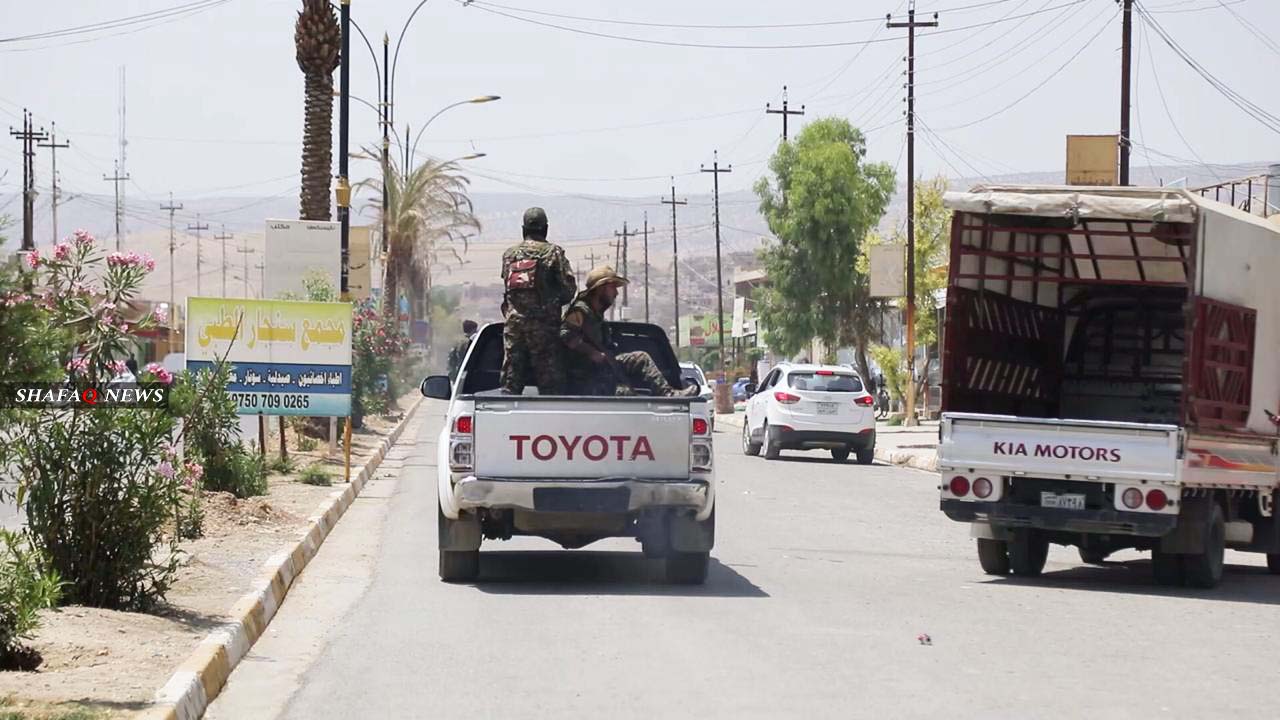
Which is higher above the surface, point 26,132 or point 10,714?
point 26,132

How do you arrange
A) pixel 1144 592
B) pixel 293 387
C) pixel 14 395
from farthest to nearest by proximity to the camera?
pixel 293 387 < pixel 1144 592 < pixel 14 395

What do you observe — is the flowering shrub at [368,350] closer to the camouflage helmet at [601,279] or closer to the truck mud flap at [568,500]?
the camouflage helmet at [601,279]

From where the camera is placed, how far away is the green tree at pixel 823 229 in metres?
60.3

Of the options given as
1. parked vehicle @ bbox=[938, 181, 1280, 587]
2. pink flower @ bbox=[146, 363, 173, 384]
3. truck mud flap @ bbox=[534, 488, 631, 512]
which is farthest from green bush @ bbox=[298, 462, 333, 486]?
pink flower @ bbox=[146, 363, 173, 384]

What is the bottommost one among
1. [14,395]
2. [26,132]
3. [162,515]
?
[162,515]

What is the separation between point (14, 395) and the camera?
780cm

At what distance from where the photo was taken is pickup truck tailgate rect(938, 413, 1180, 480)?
513 inches

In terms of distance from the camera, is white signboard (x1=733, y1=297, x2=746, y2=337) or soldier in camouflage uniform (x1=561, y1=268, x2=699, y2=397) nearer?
soldier in camouflage uniform (x1=561, y1=268, x2=699, y2=397)

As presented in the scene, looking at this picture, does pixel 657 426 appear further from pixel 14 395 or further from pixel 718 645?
pixel 14 395

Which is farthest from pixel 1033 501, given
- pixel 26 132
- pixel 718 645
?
pixel 26 132

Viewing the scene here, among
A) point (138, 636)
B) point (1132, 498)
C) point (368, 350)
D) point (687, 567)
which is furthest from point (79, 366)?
point (368, 350)

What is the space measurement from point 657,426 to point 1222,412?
485 cm

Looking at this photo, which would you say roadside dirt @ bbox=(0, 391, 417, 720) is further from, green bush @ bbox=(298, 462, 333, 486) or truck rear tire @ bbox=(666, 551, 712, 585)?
green bush @ bbox=(298, 462, 333, 486)

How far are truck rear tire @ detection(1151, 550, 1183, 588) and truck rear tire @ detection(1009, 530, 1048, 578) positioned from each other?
93cm
